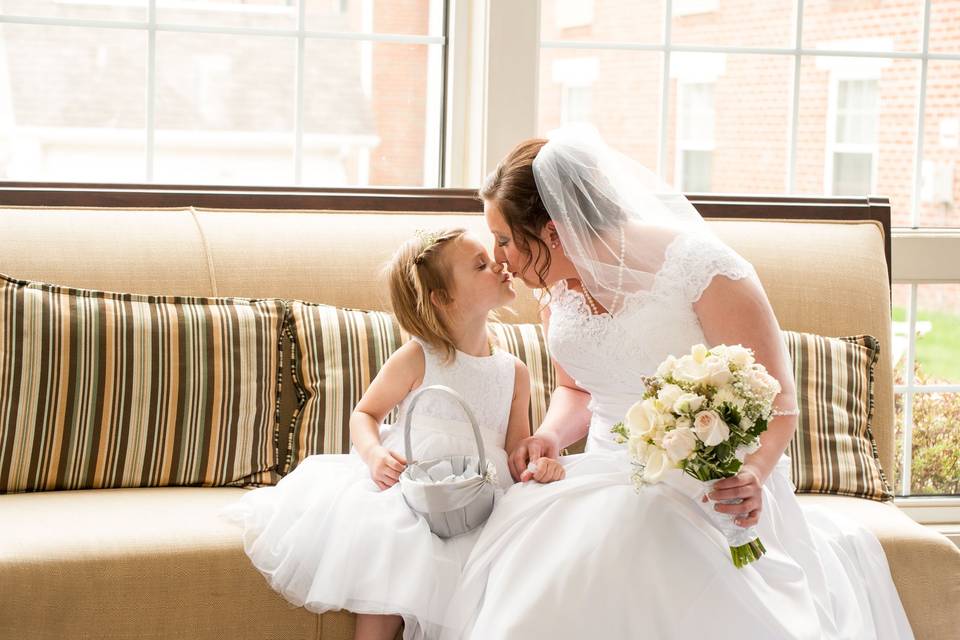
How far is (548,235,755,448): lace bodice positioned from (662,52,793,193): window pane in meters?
5.11

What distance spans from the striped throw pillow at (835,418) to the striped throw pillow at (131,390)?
1.29 metres

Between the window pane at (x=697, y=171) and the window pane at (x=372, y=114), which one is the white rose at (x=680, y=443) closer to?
the window pane at (x=372, y=114)

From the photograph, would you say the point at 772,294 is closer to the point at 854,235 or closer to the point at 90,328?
the point at 854,235

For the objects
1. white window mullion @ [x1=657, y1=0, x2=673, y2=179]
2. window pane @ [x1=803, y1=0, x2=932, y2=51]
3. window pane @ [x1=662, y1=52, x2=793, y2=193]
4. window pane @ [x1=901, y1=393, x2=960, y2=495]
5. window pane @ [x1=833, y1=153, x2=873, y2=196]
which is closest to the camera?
white window mullion @ [x1=657, y1=0, x2=673, y2=179]

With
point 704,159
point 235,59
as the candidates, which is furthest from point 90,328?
point 704,159

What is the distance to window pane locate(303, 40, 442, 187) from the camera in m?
3.64

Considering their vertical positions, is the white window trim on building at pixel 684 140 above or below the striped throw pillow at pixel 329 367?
above

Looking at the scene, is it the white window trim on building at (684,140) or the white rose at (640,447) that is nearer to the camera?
the white rose at (640,447)

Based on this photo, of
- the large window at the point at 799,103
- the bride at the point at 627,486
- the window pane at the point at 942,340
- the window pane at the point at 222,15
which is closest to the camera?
the bride at the point at 627,486

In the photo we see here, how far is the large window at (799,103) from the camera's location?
20.5 feet

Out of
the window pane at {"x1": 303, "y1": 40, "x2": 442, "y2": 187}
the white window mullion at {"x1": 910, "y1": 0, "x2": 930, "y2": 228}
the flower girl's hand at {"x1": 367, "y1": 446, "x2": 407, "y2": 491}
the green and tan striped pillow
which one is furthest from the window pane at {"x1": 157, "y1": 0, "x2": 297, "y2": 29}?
the flower girl's hand at {"x1": 367, "y1": 446, "x2": 407, "y2": 491}

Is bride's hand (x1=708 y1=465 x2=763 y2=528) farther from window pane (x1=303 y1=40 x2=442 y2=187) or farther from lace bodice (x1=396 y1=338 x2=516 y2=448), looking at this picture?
window pane (x1=303 y1=40 x2=442 y2=187)

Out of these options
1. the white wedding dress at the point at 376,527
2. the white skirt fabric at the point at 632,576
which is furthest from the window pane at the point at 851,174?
the white skirt fabric at the point at 632,576

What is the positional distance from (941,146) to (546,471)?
5947mm
